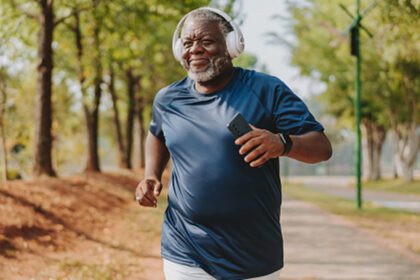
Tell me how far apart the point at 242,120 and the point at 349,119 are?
120 feet

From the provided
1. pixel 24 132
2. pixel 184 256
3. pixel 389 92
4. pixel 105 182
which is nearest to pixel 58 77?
pixel 24 132

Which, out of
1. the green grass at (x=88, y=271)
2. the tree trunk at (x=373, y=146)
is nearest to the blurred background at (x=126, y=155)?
the green grass at (x=88, y=271)

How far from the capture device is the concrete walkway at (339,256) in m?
7.29

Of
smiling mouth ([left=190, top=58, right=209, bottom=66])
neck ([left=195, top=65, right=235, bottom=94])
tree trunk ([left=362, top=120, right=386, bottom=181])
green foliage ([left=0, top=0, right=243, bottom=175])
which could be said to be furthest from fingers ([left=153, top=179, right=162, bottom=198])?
tree trunk ([left=362, top=120, right=386, bottom=181])

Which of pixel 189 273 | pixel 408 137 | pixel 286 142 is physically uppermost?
pixel 286 142

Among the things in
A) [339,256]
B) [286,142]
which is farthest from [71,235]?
[286,142]

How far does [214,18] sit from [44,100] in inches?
497

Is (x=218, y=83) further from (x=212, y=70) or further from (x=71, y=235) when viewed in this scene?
(x=71, y=235)

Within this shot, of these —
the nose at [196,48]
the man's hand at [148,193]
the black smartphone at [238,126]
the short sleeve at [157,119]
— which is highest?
the nose at [196,48]

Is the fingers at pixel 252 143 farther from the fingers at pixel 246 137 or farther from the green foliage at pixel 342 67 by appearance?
the green foliage at pixel 342 67

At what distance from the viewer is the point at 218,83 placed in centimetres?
267

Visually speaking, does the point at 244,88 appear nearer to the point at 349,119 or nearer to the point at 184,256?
the point at 184,256

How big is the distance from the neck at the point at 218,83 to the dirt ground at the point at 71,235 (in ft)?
15.1

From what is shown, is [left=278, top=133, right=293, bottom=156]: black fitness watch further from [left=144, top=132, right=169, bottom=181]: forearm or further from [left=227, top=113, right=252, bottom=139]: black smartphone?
[left=144, top=132, right=169, bottom=181]: forearm
